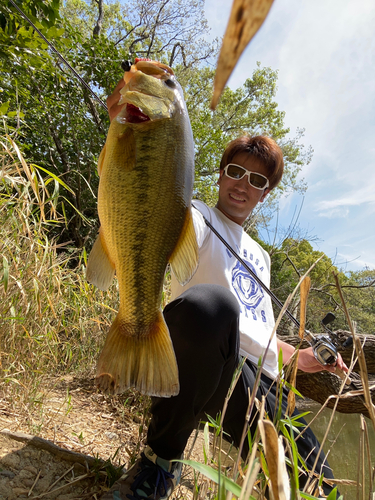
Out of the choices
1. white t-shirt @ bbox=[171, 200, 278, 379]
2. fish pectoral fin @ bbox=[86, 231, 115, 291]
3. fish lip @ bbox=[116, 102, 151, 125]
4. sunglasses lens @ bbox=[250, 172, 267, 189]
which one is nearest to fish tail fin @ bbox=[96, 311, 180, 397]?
fish pectoral fin @ bbox=[86, 231, 115, 291]

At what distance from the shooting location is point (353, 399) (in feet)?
13.0

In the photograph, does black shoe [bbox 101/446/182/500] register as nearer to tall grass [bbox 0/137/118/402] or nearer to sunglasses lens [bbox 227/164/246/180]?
tall grass [bbox 0/137/118/402]

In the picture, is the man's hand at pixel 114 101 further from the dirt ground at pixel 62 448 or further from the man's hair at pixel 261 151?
the man's hair at pixel 261 151

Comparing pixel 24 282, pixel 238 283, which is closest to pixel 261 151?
pixel 238 283

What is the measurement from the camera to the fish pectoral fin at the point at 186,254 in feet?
3.89

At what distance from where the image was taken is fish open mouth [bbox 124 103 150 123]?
1.14 meters

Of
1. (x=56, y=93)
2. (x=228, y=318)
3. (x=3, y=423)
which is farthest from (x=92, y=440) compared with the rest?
(x=56, y=93)

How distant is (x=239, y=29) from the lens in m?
0.16

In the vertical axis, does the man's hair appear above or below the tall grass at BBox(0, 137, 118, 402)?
above

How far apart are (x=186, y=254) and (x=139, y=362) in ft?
1.32

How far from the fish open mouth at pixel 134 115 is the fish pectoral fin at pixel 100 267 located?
418 mm

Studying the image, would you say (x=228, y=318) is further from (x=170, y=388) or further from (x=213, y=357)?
(x=170, y=388)

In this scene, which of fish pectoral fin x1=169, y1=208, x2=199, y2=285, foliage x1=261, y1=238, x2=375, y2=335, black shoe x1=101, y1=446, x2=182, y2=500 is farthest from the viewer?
foliage x1=261, y1=238, x2=375, y2=335

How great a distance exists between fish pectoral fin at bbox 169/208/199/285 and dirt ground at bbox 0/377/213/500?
0.73m
